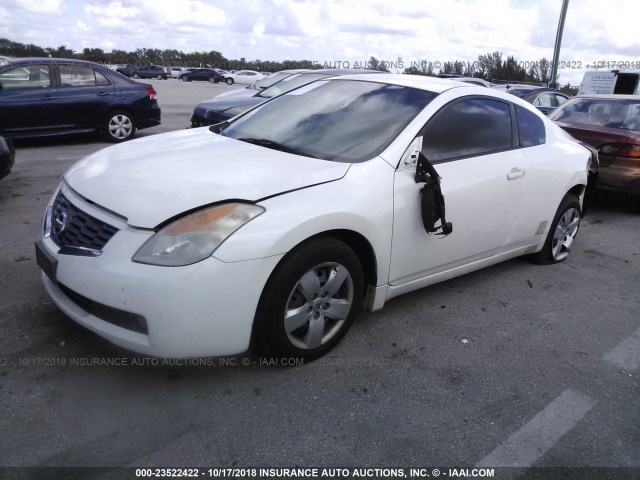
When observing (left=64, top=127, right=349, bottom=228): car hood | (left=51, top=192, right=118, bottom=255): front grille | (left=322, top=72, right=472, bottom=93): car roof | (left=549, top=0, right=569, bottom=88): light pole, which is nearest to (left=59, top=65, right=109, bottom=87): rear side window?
(left=64, top=127, right=349, bottom=228): car hood

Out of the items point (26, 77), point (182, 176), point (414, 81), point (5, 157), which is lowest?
point (5, 157)

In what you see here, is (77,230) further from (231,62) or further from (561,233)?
(231,62)

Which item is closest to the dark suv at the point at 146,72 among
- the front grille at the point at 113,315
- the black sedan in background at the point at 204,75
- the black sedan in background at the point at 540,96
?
the black sedan in background at the point at 204,75

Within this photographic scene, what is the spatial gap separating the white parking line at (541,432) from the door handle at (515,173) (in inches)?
61.2

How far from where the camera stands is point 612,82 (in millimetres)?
20625

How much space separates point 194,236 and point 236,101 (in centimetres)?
662

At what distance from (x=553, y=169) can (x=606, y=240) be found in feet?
6.71

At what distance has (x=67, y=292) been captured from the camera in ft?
8.95

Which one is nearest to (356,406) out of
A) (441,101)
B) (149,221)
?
(149,221)

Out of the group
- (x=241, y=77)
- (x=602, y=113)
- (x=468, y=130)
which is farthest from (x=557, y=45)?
(x=241, y=77)

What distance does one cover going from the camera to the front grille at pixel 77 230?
8.38 ft

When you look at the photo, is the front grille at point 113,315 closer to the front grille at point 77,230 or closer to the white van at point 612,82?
the front grille at point 77,230

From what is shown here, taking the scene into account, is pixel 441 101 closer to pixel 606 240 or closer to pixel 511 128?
pixel 511 128

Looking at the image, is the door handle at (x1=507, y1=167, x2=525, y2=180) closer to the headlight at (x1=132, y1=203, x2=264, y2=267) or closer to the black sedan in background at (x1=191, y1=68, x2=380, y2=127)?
the headlight at (x1=132, y1=203, x2=264, y2=267)
